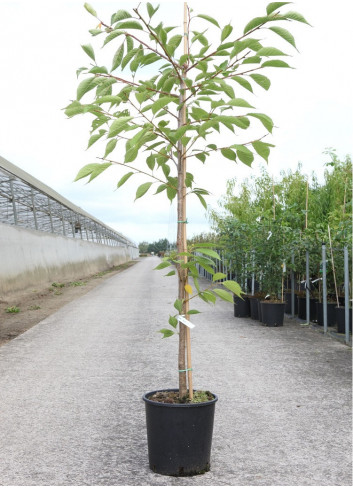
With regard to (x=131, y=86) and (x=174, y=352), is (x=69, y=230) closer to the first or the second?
(x=174, y=352)

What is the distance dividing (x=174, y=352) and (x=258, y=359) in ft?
3.95

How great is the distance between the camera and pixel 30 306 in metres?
13.1

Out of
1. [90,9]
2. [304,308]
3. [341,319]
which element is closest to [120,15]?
[90,9]

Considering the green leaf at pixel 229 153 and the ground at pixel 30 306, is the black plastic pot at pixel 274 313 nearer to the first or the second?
the ground at pixel 30 306

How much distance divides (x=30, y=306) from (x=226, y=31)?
11401mm

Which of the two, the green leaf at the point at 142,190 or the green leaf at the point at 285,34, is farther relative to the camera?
the green leaf at the point at 142,190

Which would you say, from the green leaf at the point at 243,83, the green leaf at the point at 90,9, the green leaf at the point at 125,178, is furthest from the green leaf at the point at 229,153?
the green leaf at the point at 90,9

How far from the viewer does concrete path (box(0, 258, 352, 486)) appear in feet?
11.6

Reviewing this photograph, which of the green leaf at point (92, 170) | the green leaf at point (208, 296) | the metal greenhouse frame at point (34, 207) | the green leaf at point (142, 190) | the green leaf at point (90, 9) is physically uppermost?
the metal greenhouse frame at point (34, 207)

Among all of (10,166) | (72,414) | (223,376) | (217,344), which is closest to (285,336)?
(217,344)

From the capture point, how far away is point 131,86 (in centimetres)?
300

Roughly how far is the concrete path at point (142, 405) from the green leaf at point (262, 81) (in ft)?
8.03

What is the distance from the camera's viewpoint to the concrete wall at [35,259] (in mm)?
14453

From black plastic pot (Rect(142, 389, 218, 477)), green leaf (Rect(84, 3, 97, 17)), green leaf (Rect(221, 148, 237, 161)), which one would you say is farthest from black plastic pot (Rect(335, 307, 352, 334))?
green leaf (Rect(84, 3, 97, 17))
